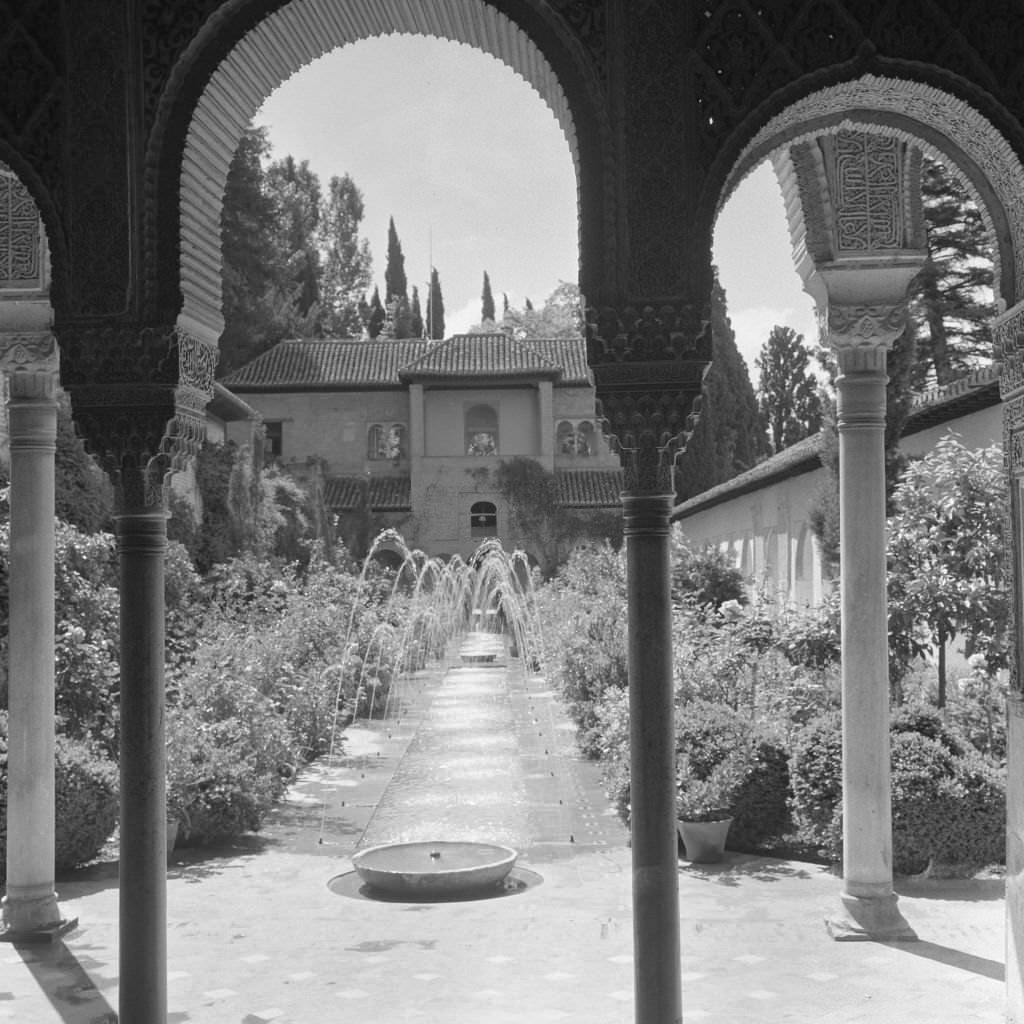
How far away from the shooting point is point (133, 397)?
4730 mm

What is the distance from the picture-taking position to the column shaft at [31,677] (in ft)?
21.1

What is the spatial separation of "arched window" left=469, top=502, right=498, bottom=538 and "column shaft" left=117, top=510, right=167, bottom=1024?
3568 centimetres

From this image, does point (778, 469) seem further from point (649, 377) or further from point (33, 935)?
point (649, 377)

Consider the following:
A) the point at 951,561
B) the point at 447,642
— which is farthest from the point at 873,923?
the point at 447,642

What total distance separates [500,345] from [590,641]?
28.4m

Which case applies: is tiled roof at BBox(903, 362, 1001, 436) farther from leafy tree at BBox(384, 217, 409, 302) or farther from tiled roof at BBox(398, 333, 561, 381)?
leafy tree at BBox(384, 217, 409, 302)

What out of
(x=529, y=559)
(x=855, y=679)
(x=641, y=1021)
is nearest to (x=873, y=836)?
(x=855, y=679)

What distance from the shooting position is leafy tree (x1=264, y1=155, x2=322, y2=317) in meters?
45.6

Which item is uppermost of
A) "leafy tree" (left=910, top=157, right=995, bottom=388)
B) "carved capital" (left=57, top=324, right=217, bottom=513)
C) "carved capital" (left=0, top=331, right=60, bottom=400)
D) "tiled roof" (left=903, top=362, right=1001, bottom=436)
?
"leafy tree" (left=910, top=157, right=995, bottom=388)

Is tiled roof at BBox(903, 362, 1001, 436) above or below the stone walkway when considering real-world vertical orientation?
above

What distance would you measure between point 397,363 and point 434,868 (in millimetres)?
36855

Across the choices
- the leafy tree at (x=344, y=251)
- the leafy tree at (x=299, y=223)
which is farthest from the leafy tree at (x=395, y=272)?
the leafy tree at (x=299, y=223)

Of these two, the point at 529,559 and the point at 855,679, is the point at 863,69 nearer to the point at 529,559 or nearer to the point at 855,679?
the point at 855,679

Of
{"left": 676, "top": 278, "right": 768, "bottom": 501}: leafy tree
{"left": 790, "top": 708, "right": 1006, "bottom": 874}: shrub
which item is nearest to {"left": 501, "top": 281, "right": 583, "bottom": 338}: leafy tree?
{"left": 676, "top": 278, "right": 768, "bottom": 501}: leafy tree
